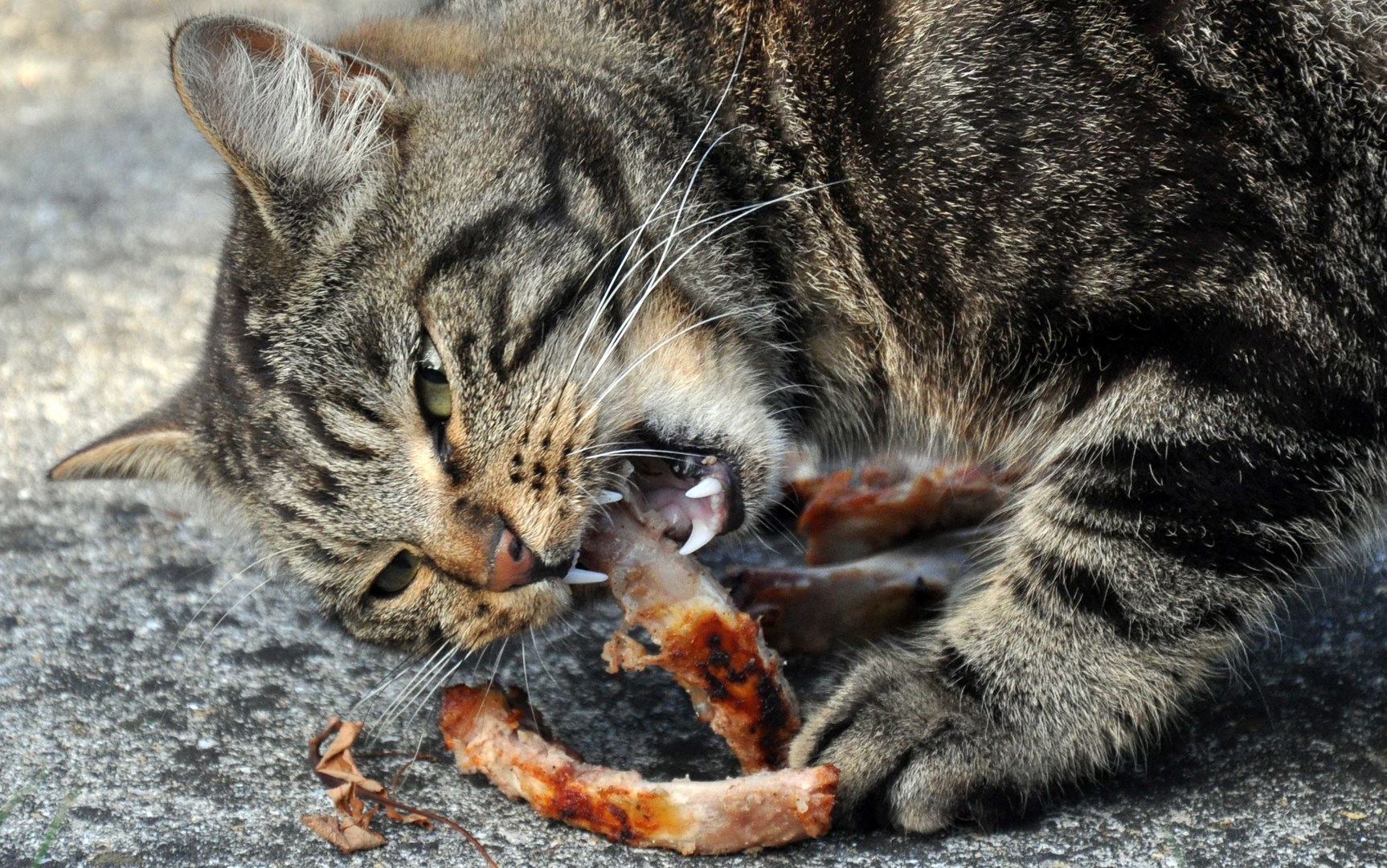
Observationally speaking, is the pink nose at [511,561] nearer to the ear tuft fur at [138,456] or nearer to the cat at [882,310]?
the cat at [882,310]

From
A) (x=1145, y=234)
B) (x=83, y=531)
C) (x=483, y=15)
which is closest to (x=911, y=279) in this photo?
(x=1145, y=234)

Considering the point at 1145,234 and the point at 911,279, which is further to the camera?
the point at 911,279

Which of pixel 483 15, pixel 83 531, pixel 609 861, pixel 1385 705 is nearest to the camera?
pixel 609 861

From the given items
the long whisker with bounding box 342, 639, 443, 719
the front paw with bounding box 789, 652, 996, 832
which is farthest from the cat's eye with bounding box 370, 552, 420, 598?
the front paw with bounding box 789, 652, 996, 832

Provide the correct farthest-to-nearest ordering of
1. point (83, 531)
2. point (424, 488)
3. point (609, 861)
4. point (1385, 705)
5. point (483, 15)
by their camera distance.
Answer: point (83, 531) < point (483, 15) < point (1385, 705) < point (424, 488) < point (609, 861)

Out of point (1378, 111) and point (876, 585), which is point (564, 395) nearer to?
point (876, 585)

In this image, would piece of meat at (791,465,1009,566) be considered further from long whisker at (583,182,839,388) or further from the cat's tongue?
A: long whisker at (583,182,839,388)

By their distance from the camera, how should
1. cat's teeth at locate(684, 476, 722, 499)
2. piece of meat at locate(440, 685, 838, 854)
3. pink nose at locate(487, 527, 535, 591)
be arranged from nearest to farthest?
piece of meat at locate(440, 685, 838, 854), pink nose at locate(487, 527, 535, 591), cat's teeth at locate(684, 476, 722, 499)
